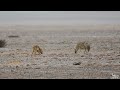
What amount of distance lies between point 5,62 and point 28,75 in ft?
9.03
